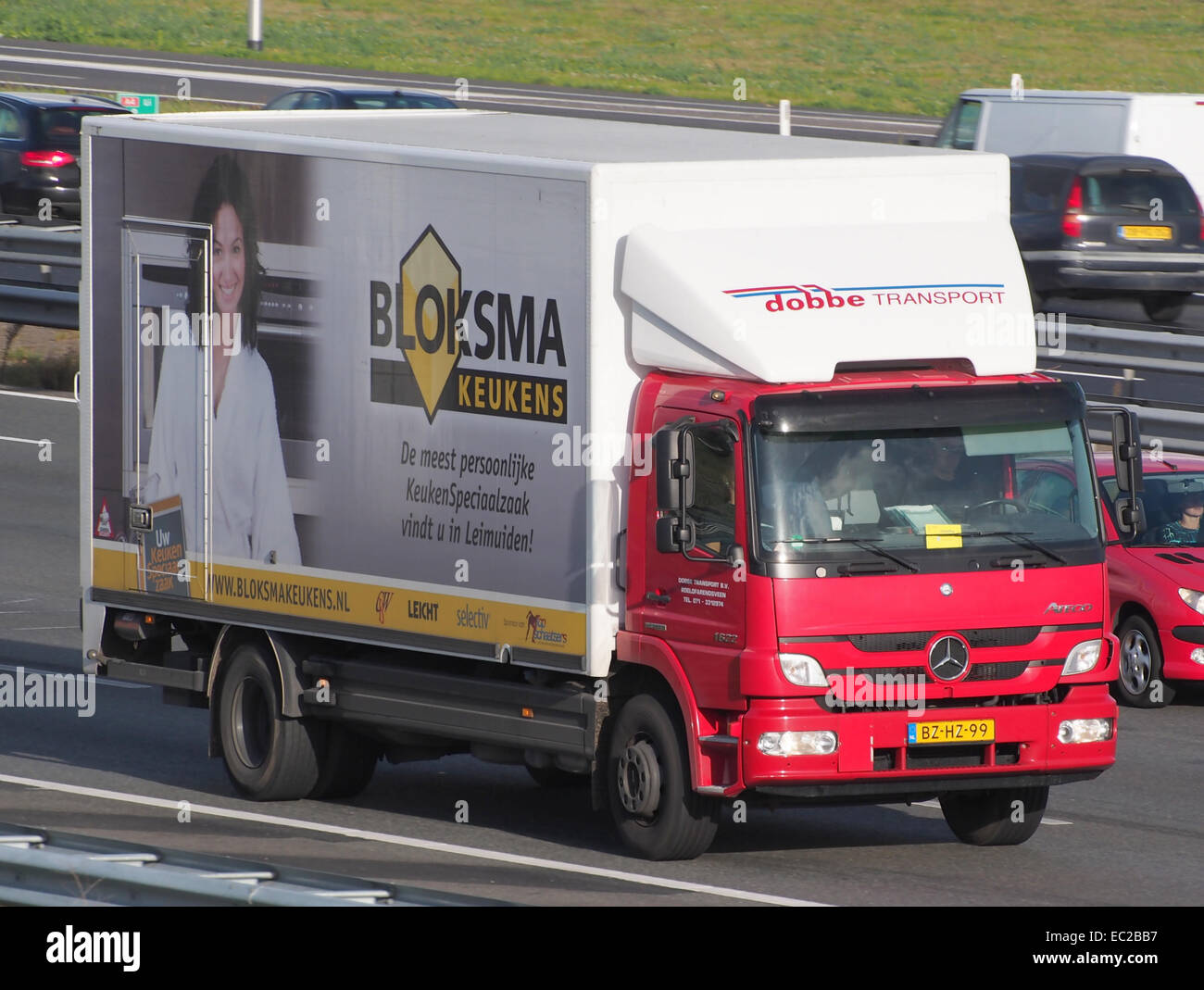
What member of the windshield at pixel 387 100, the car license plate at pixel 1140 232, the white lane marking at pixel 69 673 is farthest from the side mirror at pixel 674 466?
the windshield at pixel 387 100

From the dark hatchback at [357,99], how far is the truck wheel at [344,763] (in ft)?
63.9

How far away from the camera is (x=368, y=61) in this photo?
173ft

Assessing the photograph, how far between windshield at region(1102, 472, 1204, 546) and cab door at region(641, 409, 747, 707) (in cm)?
569

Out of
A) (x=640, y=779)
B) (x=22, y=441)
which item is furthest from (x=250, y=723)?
(x=22, y=441)

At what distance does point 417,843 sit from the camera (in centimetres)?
1099

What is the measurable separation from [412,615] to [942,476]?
268 cm

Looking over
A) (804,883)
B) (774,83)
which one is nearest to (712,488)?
(804,883)

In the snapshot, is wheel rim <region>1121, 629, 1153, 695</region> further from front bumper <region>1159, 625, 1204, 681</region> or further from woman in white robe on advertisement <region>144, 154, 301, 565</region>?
woman in white robe on advertisement <region>144, 154, 301, 565</region>

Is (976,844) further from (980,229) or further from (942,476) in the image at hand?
(980,229)

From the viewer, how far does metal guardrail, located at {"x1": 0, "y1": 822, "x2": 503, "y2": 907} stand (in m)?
6.54

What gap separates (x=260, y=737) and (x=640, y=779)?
2.70 m
